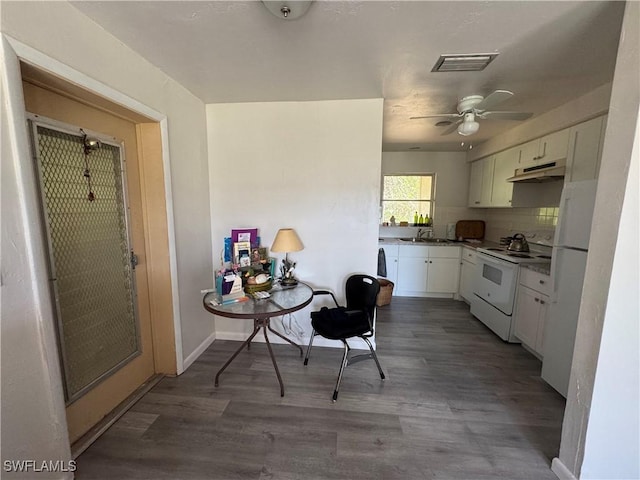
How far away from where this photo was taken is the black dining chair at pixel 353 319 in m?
1.98

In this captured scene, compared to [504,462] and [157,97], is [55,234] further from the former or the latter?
[504,462]

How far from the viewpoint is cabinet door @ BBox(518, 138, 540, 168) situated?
2.86 meters

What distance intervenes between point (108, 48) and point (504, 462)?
3284 mm

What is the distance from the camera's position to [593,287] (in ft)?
4.00

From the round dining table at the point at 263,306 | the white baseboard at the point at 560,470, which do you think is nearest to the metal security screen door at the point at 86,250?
the round dining table at the point at 263,306

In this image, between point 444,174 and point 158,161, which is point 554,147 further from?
point 158,161

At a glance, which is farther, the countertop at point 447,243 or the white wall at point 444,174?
the white wall at point 444,174

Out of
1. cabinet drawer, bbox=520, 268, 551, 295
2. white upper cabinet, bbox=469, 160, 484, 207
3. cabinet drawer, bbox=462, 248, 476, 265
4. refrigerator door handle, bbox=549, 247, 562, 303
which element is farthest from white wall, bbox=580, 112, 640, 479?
white upper cabinet, bbox=469, 160, 484, 207

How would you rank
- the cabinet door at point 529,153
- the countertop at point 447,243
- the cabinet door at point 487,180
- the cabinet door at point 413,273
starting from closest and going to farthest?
1. the cabinet door at point 529,153
2. the cabinet door at point 487,180
3. the countertop at point 447,243
4. the cabinet door at point 413,273

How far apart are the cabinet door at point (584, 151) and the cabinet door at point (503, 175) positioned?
0.80m

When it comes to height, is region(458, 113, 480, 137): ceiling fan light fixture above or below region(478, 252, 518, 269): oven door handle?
above

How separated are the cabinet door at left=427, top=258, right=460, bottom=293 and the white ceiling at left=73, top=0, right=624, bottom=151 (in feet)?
7.57

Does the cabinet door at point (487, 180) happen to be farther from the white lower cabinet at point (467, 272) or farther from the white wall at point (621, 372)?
the white wall at point (621, 372)

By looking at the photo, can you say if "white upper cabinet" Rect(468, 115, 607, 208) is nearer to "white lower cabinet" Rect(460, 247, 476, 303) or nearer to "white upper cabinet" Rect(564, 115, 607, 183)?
"white upper cabinet" Rect(564, 115, 607, 183)
